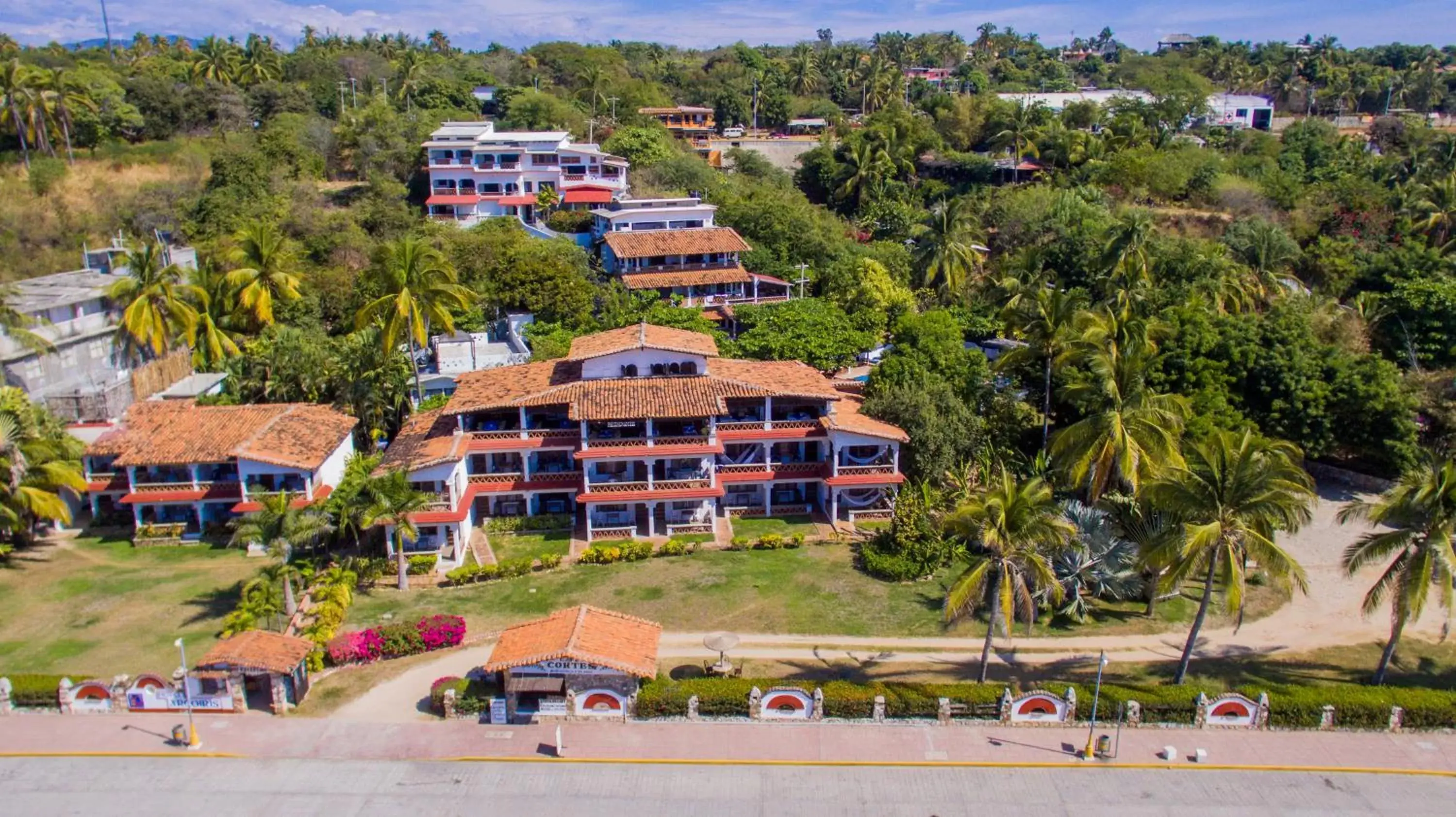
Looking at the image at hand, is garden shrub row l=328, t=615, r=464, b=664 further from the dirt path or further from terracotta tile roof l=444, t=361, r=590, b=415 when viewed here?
terracotta tile roof l=444, t=361, r=590, b=415

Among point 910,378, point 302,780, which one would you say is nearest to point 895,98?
point 910,378

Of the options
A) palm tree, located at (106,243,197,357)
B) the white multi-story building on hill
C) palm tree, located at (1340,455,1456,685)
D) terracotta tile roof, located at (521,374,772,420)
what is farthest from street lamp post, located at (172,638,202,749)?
the white multi-story building on hill

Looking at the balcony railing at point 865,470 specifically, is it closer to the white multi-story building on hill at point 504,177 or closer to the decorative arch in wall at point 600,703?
the decorative arch in wall at point 600,703

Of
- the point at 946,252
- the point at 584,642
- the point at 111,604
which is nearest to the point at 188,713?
the point at 584,642

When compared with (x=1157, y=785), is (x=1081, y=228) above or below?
above

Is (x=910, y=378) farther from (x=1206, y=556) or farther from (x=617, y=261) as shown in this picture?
(x=617, y=261)

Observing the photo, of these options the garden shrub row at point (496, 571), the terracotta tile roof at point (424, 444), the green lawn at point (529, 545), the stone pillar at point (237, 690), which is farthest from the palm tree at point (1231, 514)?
the stone pillar at point (237, 690)
